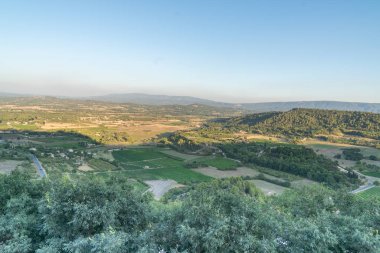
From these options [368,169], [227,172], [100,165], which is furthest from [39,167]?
[368,169]

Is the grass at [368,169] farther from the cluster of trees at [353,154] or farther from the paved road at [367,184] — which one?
the cluster of trees at [353,154]

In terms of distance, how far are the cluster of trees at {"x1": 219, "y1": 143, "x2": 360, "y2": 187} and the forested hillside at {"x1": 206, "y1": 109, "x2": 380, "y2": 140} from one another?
32730mm

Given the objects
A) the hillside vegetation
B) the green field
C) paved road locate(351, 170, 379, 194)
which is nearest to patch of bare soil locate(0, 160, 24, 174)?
the green field

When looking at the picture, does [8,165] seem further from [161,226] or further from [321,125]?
[321,125]

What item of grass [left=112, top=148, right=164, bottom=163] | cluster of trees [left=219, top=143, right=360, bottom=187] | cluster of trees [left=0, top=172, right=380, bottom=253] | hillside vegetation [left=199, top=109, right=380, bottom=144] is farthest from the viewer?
hillside vegetation [left=199, top=109, right=380, bottom=144]

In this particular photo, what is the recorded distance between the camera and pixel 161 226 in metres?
11.7

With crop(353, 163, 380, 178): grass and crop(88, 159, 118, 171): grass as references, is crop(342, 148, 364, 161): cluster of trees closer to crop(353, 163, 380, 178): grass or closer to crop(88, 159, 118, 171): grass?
crop(353, 163, 380, 178): grass

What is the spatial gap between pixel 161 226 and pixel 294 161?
59.9 metres

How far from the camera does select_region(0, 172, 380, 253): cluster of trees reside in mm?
10203

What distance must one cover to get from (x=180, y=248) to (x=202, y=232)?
1.32 meters

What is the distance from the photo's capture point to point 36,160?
62031mm

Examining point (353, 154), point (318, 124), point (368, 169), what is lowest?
point (368, 169)

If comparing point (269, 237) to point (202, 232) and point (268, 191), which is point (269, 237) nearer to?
point (202, 232)

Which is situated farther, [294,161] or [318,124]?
[318,124]
